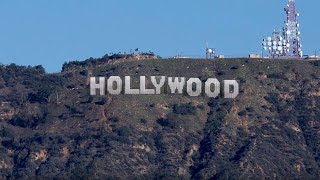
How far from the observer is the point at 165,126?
16925 centimetres

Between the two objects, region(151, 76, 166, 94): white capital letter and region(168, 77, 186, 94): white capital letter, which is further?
region(168, 77, 186, 94): white capital letter

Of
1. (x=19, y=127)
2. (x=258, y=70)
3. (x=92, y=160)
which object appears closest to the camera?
(x=92, y=160)

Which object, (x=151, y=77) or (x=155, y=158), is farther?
(x=151, y=77)

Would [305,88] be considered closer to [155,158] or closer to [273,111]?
[273,111]

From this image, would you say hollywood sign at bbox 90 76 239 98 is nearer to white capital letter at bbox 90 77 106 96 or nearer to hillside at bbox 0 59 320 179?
white capital letter at bbox 90 77 106 96

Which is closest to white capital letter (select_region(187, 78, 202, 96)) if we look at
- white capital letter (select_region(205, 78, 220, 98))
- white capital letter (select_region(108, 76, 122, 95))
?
white capital letter (select_region(205, 78, 220, 98))

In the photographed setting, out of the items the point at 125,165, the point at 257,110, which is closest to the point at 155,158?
the point at 125,165

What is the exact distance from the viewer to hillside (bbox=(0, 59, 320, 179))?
159 meters

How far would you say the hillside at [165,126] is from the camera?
15912cm

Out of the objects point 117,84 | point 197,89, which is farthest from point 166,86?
point 117,84

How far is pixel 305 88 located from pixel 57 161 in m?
34.4

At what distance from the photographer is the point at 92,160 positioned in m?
158

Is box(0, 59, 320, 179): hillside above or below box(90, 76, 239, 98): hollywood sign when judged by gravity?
below

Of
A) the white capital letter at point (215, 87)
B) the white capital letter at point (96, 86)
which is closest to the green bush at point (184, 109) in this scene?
the white capital letter at point (215, 87)
